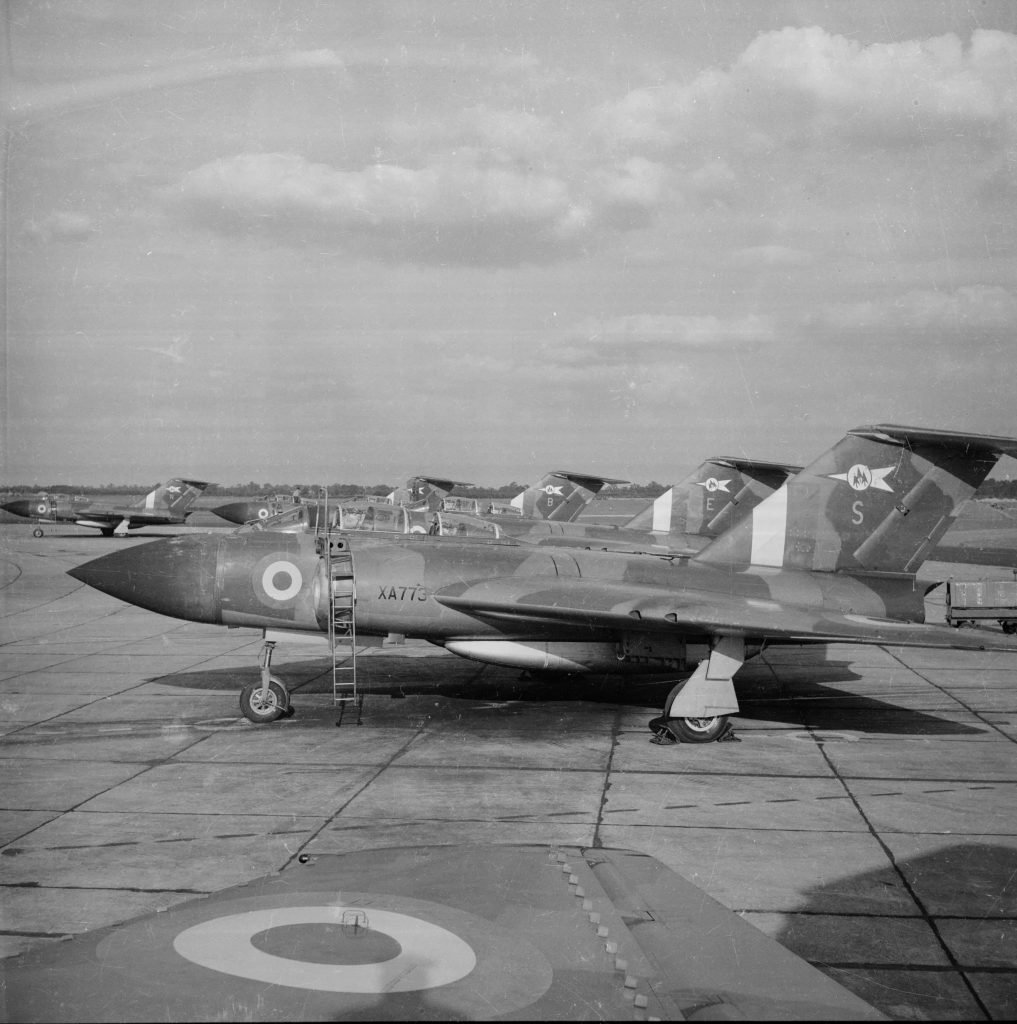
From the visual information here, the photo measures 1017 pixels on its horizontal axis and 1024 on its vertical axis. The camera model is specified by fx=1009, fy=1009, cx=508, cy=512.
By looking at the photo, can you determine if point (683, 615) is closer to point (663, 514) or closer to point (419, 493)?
point (663, 514)

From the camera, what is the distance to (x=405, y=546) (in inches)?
559

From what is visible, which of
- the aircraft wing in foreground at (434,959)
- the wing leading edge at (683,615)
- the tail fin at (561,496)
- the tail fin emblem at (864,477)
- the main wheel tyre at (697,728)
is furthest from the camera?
the tail fin at (561,496)

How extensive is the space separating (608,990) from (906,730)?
37.6ft

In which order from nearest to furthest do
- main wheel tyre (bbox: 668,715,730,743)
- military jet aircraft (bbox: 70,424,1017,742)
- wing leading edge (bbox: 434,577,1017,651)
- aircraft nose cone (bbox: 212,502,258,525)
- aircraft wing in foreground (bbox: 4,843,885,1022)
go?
aircraft wing in foreground (bbox: 4,843,885,1022) → wing leading edge (bbox: 434,577,1017,651) → main wheel tyre (bbox: 668,715,730,743) → military jet aircraft (bbox: 70,424,1017,742) → aircraft nose cone (bbox: 212,502,258,525)

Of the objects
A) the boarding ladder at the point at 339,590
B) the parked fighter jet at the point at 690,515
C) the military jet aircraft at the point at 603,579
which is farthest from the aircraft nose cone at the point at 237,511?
the boarding ladder at the point at 339,590

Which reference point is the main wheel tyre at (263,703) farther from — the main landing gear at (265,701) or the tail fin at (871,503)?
the tail fin at (871,503)

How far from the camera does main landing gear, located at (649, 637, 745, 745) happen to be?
12.5 meters

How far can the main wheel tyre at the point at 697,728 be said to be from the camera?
12.5m

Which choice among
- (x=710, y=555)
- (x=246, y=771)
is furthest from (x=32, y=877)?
(x=710, y=555)

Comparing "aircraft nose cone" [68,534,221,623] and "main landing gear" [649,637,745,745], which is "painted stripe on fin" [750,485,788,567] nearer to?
"main landing gear" [649,637,745,745]

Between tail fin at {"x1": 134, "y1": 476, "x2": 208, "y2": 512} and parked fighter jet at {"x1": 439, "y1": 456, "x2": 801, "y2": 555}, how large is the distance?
36.0 meters

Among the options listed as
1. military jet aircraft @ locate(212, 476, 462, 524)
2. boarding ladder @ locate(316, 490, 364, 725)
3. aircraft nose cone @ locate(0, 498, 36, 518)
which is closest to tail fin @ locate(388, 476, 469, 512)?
military jet aircraft @ locate(212, 476, 462, 524)

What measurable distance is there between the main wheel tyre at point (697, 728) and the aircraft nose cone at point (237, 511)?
3255 centimetres

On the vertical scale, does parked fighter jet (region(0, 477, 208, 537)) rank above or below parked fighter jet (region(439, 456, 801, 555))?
below
